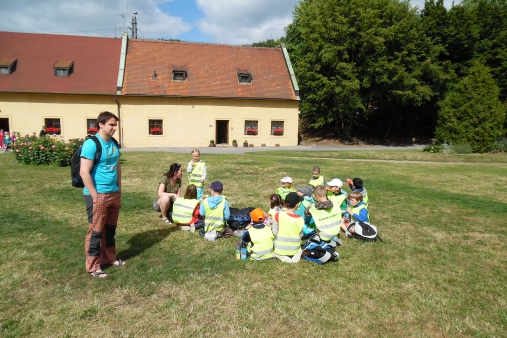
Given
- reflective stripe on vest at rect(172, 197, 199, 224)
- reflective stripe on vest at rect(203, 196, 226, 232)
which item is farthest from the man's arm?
reflective stripe on vest at rect(172, 197, 199, 224)

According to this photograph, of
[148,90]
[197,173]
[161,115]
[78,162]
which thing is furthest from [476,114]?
[78,162]

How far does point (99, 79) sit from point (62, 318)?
27685 mm

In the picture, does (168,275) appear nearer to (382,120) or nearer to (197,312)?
(197,312)

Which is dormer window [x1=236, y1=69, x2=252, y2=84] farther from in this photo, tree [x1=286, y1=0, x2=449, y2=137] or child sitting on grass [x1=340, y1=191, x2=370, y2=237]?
child sitting on grass [x1=340, y1=191, x2=370, y2=237]

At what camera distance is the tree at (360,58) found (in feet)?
106

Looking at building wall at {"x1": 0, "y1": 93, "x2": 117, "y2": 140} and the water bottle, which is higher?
building wall at {"x1": 0, "y1": 93, "x2": 117, "y2": 140}

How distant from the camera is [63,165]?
588 inches

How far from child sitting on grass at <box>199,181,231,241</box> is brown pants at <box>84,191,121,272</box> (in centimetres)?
184

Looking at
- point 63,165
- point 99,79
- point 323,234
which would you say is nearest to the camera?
point 323,234

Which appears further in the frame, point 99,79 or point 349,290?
point 99,79

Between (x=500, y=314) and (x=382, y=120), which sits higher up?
(x=382, y=120)

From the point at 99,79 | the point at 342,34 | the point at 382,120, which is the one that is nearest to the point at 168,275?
the point at 99,79

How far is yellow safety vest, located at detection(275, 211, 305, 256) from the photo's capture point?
536 centimetres

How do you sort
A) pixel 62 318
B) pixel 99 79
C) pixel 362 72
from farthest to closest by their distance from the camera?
pixel 362 72, pixel 99 79, pixel 62 318
